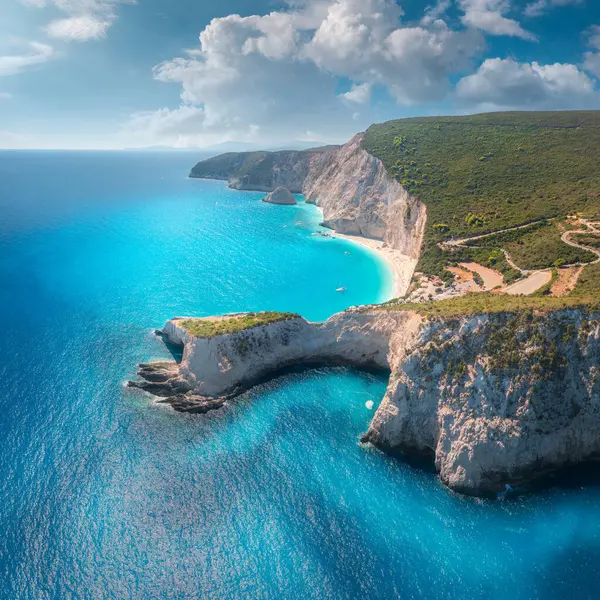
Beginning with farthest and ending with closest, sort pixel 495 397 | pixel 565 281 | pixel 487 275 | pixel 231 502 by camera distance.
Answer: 1. pixel 487 275
2. pixel 565 281
3. pixel 495 397
4. pixel 231 502

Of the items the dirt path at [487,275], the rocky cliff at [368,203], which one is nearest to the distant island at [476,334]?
the dirt path at [487,275]

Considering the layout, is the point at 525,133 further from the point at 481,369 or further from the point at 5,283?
the point at 5,283

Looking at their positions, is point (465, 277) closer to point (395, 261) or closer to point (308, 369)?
point (395, 261)

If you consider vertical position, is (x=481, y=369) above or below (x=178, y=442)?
above

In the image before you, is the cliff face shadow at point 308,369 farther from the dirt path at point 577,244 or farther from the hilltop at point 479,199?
the dirt path at point 577,244

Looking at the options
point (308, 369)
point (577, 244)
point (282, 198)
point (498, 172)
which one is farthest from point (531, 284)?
point (282, 198)

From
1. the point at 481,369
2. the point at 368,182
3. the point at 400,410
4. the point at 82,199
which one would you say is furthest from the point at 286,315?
the point at 82,199
